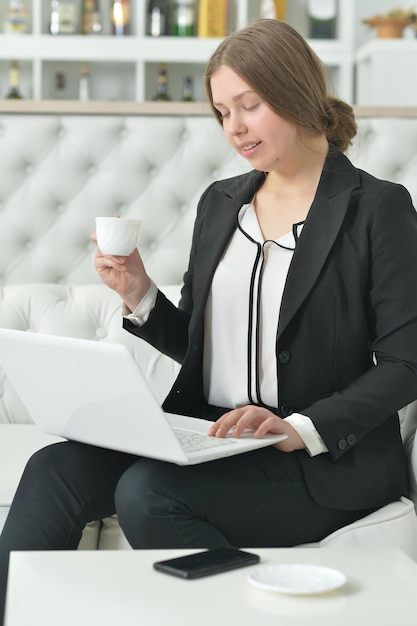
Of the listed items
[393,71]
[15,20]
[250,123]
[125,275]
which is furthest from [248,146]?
[15,20]

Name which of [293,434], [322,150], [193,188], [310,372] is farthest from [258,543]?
[193,188]

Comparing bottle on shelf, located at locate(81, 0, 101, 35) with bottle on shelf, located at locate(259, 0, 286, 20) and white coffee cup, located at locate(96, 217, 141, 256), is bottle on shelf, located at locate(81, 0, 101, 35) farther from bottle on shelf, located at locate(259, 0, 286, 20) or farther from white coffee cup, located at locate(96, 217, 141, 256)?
white coffee cup, located at locate(96, 217, 141, 256)

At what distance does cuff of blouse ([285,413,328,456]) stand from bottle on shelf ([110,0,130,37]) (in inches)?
131

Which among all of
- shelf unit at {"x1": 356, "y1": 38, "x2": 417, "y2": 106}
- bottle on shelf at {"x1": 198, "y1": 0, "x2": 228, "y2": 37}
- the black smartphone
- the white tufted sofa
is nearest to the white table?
the black smartphone

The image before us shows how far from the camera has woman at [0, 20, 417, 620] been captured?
54.8 inches

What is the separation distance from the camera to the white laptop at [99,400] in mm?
1230

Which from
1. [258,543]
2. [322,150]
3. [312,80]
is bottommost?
[258,543]

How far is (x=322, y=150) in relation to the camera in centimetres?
167

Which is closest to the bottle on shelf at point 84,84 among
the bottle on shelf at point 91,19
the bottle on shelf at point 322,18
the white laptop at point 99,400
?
the bottle on shelf at point 91,19

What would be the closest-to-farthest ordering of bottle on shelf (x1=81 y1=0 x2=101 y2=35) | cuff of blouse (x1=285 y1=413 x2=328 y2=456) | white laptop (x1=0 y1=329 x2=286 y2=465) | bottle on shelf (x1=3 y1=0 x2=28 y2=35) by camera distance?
white laptop (x1=0 y1=329 x2=286 y2=465)
cuff of blouse (x1=285 y1=413 x2=328 y2=456)
bottle on shelf (x1=3 y1=0 x2=28 y2=35)
bottle on shelf (x1=81 y1=0 x2=101 y2=35)

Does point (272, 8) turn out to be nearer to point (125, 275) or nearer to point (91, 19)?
point (91, 19)

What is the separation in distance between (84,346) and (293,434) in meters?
A: 0.37

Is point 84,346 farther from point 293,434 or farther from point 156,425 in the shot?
point 293,434

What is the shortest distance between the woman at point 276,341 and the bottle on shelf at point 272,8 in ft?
9.69
